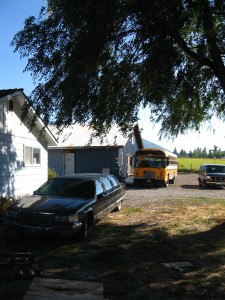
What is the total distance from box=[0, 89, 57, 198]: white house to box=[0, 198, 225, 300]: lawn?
14.0 feet

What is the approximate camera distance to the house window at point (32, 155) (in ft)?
53.7

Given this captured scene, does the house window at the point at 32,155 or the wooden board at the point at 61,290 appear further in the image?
the house window at the point at 32,155

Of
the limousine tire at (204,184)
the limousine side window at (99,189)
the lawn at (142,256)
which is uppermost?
the limousine side window at (99,189)

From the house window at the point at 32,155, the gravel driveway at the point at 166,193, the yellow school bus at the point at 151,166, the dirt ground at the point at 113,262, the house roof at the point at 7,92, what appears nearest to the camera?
the dirt ground at the point at 113,262

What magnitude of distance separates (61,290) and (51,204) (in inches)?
201

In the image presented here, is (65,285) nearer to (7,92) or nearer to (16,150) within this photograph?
(7,92)

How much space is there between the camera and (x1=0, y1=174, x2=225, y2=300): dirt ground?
5.88 m

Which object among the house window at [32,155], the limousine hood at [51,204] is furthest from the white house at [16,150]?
the limousine hood at [51,204]

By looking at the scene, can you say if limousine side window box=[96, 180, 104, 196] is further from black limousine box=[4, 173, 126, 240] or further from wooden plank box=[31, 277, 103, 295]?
wooden plank box=[31, 277, 103, 295]

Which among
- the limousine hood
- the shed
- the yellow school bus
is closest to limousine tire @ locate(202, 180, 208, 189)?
the yellow school bus

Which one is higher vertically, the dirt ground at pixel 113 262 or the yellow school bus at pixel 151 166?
the yellow school bus at pixel 151 166

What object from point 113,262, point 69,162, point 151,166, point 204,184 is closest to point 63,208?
point 113,262

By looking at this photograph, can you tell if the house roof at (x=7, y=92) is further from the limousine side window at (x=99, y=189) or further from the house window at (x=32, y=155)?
the limousine side window at (x=99, y=189)

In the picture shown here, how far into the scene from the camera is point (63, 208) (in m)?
9.13
